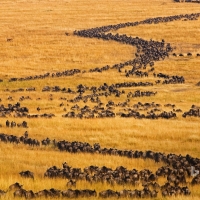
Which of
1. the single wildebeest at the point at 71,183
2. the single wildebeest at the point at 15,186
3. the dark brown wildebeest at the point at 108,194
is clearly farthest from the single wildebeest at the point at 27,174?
the dark brown wildebeest at the point at 108,194

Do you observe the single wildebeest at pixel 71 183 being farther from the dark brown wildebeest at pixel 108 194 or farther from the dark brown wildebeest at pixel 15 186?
the dark brown wildebeest at pixel 108 194

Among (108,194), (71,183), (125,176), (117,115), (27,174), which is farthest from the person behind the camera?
(117,115)

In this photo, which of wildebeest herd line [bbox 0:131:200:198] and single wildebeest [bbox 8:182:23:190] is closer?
wildebeest herd line [bbox 0:131:200:198]

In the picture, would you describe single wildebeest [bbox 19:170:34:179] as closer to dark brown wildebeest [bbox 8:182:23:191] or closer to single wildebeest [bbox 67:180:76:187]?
single wildebeest [bbox 67:180:76:187]

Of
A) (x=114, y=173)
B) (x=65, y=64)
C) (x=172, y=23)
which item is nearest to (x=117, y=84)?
(x=65, y=64)

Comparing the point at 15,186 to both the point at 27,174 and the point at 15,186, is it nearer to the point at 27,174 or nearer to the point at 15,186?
the point at 15,186

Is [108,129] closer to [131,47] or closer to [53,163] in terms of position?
[53,163]

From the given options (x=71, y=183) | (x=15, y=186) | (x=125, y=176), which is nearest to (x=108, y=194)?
(x=71, y=183)

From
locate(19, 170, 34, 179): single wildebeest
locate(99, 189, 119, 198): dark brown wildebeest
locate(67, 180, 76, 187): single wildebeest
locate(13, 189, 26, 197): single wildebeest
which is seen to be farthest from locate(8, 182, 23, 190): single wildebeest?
A: locate(19, 170, 34, 179): single wildebeest
